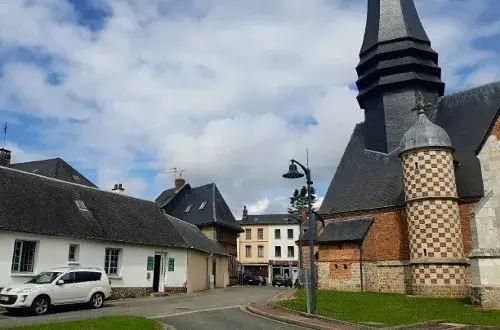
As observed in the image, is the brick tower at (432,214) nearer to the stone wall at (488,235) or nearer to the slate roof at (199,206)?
the stone wall at (488,235)

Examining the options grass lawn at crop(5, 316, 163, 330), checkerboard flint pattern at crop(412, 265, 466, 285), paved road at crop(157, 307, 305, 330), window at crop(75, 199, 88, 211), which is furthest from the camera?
window at crop(75, 199, 88, 211)

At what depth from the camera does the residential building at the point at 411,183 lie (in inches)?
733

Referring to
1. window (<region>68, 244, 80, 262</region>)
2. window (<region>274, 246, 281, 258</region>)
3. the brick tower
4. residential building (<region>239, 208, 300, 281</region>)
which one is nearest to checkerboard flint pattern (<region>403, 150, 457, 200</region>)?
→ the brick tower

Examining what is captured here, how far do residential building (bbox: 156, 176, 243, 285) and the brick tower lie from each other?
22212mm

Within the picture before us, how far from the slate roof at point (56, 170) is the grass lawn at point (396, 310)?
22131 mm

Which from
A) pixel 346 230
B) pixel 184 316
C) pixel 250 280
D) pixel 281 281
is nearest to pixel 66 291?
pixel 184 316

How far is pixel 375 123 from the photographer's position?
27688mm

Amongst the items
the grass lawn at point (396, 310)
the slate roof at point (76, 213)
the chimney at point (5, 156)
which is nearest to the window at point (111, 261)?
the slate roof at point (76, 213)

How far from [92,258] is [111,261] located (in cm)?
145

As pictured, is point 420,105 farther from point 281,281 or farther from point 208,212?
point 281,281

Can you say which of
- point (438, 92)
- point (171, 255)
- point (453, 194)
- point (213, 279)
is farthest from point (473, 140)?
point (213, 279)

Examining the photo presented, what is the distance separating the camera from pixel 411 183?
21.4 metres

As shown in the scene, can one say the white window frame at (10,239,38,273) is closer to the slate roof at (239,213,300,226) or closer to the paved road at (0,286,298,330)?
the paved road at (0,286,298,330)

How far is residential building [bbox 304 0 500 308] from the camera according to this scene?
18609mm
